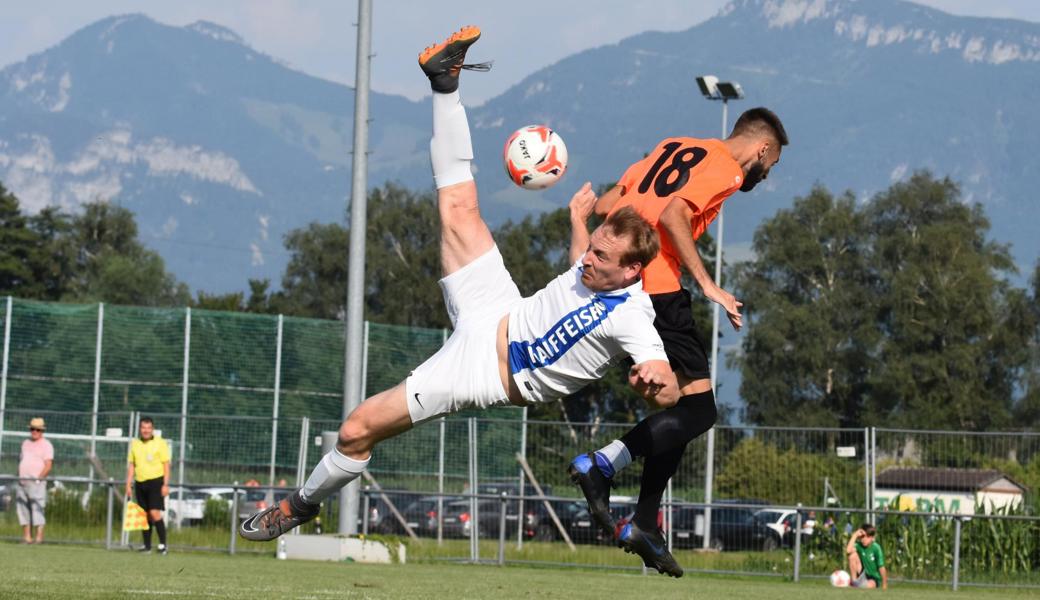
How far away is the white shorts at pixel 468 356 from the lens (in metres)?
7.07

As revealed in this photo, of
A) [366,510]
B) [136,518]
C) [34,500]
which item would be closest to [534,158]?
[136,518]

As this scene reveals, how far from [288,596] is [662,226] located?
3.31 metres

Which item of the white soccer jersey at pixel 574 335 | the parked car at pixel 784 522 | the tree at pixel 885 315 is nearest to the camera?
the white soccer jersey at pixel 574 335

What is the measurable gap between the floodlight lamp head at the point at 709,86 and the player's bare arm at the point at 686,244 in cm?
2991

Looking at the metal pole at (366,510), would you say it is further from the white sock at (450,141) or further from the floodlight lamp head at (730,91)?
the floodlight lamp head at (730,91)

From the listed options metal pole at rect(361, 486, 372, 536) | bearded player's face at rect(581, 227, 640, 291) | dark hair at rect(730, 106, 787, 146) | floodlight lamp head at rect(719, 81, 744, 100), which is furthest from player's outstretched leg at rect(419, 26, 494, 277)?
floodlight lamp head at rect(719, 81, 744, 100)

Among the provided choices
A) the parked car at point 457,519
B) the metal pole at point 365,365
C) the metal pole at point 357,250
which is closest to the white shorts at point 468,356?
the metal pole at point 357,250

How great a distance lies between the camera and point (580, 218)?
315 inches

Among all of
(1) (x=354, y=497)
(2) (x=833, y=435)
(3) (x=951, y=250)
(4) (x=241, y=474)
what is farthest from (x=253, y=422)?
(3) (x=951, y=250)

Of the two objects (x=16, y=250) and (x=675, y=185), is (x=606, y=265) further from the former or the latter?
(x=16, y=250)

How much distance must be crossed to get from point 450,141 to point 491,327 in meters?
1.04

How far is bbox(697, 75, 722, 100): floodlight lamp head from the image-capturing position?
37.3m

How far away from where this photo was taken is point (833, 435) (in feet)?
67.4

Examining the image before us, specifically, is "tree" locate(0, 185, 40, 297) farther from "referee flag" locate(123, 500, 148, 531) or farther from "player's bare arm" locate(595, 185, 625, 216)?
"player's bare arm" locate(595, 185, 625, 216)
